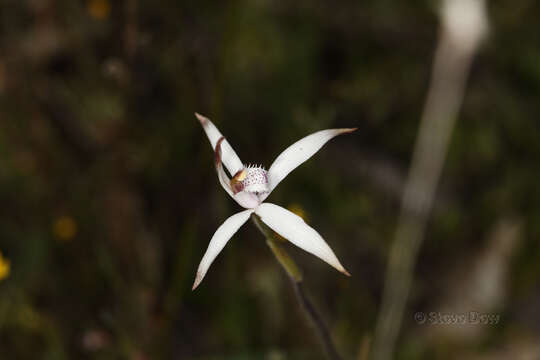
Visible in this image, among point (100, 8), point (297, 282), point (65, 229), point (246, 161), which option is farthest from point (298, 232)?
point (100, 8)

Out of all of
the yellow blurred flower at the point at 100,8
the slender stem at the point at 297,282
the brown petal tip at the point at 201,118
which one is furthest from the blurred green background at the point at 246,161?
the brown petal tip at the point at 201,118

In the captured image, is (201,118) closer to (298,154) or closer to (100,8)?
(298,154)

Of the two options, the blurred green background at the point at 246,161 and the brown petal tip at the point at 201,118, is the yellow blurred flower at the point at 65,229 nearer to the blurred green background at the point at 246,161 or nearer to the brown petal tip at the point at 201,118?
the blurred green background at the point at 246,161

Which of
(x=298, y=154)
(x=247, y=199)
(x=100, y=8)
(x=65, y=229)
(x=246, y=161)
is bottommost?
(x=247, y=199)

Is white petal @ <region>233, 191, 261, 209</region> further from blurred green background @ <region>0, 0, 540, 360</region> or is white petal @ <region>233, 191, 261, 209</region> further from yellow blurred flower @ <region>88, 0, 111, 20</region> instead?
yellow blurred flower @ <region>88, 0, 111, 20</region>

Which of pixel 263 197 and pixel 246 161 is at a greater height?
pixel 246 161

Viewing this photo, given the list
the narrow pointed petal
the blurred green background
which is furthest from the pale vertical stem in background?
the narrow pointed petal

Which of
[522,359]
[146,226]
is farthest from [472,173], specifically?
[146,226]
